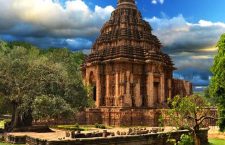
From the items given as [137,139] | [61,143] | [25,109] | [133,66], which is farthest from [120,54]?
[61,143]

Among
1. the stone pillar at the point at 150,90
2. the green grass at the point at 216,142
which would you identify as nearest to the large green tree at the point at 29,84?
the green grass at the point at 216,142

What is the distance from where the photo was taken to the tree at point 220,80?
76.2ft

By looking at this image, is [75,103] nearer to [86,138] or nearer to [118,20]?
[86,138]

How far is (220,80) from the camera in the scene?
23.3m

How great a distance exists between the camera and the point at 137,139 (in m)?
23.5

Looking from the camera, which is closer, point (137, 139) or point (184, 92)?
point (137, 139)

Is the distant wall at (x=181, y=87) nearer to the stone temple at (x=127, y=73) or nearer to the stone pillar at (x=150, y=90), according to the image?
the stone temple at (x=127, y=73)

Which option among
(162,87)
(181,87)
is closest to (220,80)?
(162,87)

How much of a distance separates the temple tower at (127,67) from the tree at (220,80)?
59.8 feet

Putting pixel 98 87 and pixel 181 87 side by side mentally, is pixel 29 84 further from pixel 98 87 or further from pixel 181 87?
pixel 181 87

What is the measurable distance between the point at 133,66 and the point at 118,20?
7.32 metres

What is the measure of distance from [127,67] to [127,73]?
0.77 metres

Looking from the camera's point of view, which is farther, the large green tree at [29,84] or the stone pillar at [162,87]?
the stone pillar at [162,87]

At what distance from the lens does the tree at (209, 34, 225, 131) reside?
23219 mm
